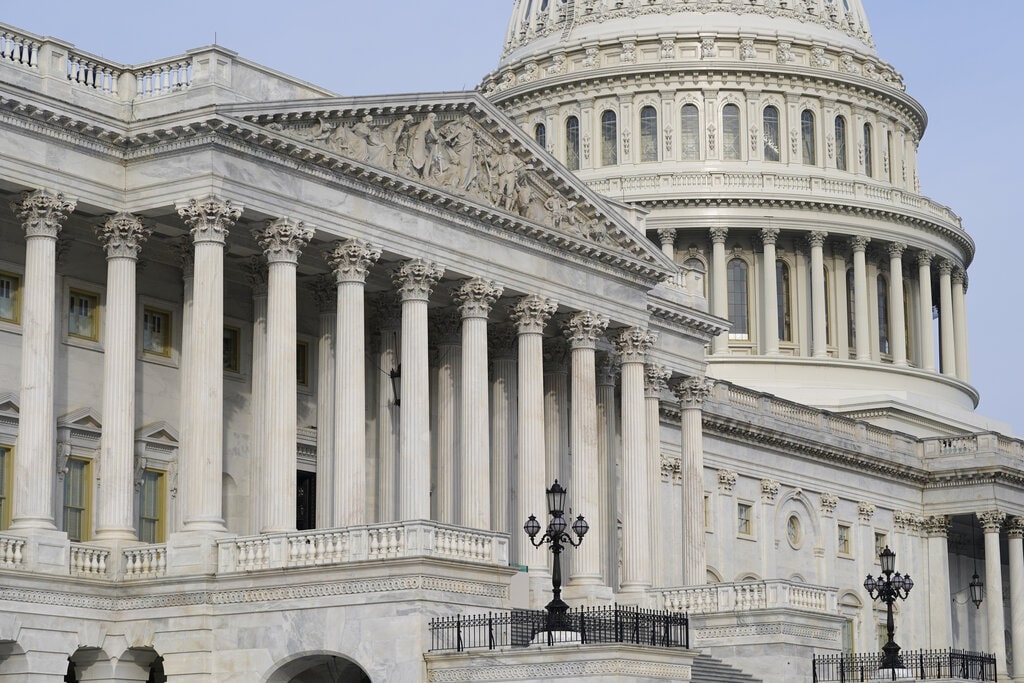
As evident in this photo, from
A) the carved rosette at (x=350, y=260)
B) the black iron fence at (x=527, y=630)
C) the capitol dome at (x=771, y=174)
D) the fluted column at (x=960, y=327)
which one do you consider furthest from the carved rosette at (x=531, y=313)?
the fluted column at (x=960, y=327)

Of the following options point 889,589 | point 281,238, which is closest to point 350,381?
point 281,238

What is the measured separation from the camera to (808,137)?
368 ft

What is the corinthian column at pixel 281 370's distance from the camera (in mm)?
50938

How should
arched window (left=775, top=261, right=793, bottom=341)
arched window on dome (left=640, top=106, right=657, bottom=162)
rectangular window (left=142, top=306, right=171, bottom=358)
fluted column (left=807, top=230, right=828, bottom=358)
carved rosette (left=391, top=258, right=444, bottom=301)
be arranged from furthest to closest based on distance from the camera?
1. arched window on dome (left=640, top=106, right=657, bottom=162)
2. arched window (left=775, top=261, right=793, bottom=341)
3. fluted column (left=807, top=230, right=828, bottom=358)
4. carved rosette (left=391, top=258, right=444, bottom=301)
5. rectangular window (left=142, top=306, right=171, bottom=358)

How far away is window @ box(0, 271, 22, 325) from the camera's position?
5203 centimetres

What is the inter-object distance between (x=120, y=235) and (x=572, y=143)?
63823 millimetres

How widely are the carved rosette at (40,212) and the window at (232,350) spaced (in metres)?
9.08

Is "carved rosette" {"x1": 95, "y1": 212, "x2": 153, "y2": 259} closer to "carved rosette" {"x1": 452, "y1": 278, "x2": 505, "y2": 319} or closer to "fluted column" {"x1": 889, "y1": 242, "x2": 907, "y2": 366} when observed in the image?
"carved rosette" {"x1": 452, "y1": 278, "x2": 505, "y2": 319}

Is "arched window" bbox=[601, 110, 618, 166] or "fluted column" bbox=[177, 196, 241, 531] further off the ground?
"arched window" bbox=[601, 110, 618, 166]

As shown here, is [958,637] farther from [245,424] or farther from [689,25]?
[245,424]

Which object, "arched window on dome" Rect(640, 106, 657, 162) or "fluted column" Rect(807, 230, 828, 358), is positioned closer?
"fluted column" Rect(807, 230, 828, 358)

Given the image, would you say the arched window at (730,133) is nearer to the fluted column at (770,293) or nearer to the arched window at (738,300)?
the fluted column at (770,293)

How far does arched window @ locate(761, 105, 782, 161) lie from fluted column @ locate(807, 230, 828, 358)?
539cm

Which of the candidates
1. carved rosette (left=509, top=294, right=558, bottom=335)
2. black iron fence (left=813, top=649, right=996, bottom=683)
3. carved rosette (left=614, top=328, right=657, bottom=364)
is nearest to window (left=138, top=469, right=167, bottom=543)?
carved rosette (left=509, top=294, right=558, bottom=335)
